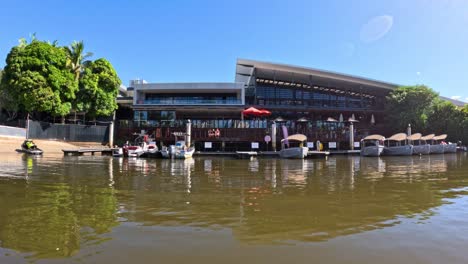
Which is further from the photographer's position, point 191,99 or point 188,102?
point 191,99

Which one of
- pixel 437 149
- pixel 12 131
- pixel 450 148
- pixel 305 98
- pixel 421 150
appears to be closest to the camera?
pixel 12 131

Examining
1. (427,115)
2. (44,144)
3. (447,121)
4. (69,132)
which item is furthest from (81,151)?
(447,121)

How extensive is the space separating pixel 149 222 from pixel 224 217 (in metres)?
1.71

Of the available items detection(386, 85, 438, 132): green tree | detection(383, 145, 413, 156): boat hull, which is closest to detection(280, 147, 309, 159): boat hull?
detection(383, 145, 413, 156): boat hull

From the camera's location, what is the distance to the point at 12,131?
3259 cm

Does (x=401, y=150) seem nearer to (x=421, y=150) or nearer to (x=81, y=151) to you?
(x=421, y=150)

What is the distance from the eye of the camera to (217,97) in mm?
49219

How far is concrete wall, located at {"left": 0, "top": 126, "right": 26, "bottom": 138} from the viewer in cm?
3156

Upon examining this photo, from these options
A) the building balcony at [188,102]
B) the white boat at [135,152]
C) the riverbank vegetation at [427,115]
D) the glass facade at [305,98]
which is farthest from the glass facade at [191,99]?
the riverbank vegetation at [427,115]

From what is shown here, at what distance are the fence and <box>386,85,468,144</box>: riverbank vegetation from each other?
3919cm

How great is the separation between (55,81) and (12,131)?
6.80 meters

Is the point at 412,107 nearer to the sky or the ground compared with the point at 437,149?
nearer to the sky

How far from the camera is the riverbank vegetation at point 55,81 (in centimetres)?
3428

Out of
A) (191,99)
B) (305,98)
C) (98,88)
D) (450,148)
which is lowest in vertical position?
(450,148)
